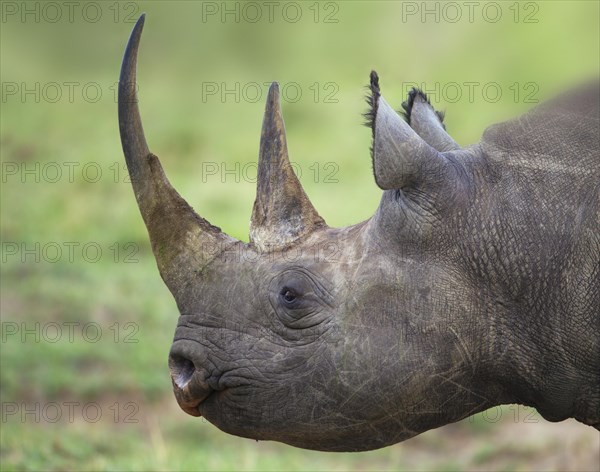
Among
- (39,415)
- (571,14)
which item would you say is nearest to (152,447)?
(39,415)

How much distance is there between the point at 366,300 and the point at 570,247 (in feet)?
2.58

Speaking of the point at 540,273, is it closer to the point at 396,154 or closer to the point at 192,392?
the point at 396,154

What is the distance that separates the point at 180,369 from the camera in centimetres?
451

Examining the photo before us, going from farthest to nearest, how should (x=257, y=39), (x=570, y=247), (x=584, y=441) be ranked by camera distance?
(x=257, y=39) → (x=584, y=441) → (x=570, y=247)

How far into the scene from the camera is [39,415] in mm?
7426

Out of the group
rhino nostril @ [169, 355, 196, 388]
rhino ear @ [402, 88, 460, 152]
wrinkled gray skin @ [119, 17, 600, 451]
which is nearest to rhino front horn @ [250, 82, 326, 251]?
wrinkled gray skin @ [119, 17, 600, 451]

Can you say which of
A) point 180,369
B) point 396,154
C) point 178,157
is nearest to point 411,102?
point 396,154

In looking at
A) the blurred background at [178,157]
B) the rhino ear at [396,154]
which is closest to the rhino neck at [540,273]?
the rhino ear at [396,154]

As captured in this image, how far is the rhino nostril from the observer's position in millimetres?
4471

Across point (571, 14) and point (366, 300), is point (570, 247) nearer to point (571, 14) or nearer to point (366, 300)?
point (366, 300)

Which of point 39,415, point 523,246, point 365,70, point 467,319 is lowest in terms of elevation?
point 39,415

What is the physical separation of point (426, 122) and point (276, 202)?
2.78ft

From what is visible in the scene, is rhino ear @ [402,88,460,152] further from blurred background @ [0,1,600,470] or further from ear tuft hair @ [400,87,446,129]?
blurred background @ [0,1,600,470]

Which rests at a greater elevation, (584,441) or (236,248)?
(236,248)
